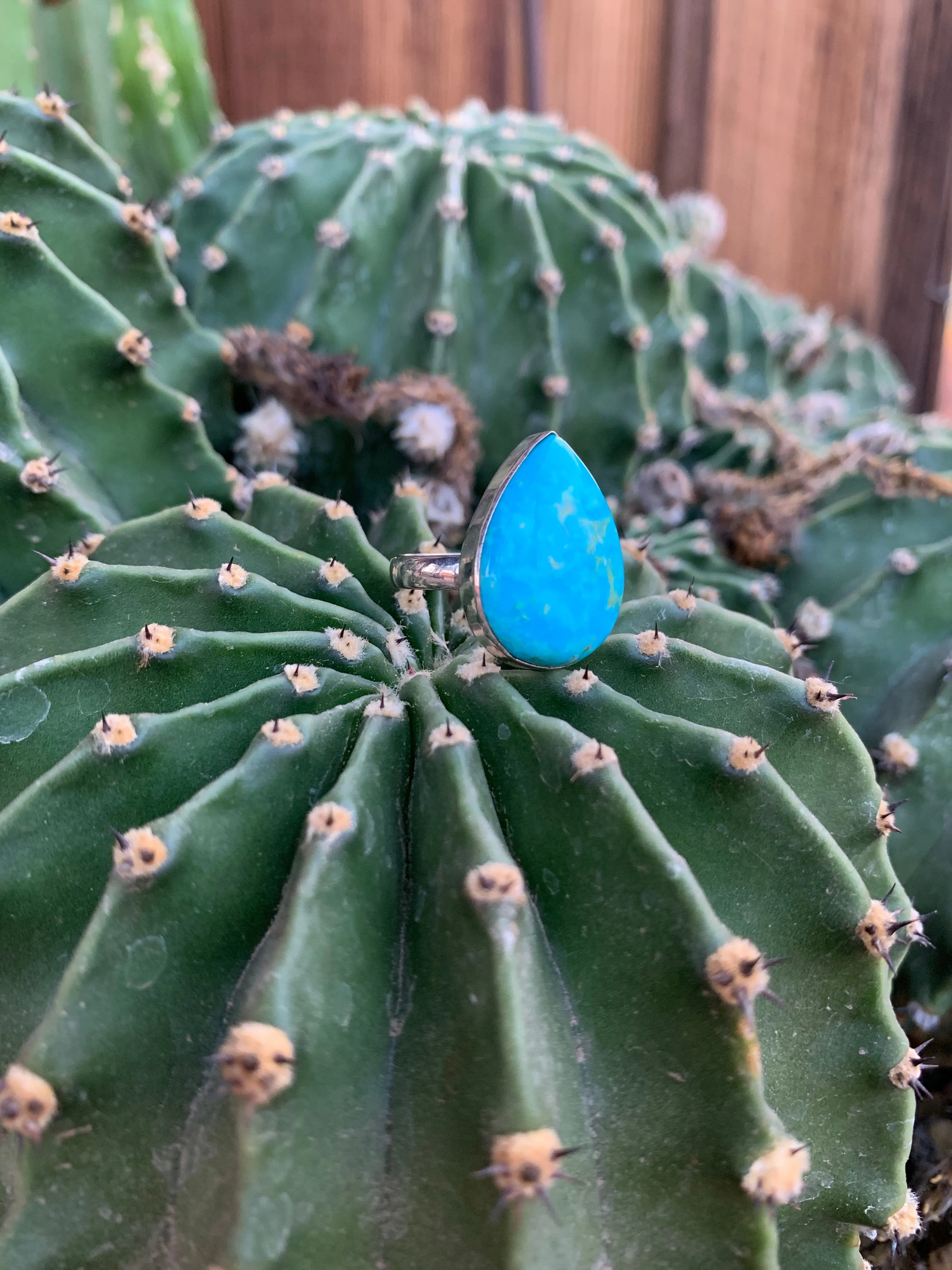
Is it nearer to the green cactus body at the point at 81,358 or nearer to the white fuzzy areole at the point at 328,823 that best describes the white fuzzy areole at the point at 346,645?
the white fuzzy areole at the point at 328,823

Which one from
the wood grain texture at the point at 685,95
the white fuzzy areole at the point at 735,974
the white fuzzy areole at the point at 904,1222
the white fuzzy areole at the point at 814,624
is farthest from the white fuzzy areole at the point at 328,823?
the wood grain texture at the point at 685,95

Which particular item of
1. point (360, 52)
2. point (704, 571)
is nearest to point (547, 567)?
point (704, 571)

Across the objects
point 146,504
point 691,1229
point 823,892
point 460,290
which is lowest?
point 691,1229

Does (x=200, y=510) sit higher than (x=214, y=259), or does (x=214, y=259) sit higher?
(x=214, y=259)

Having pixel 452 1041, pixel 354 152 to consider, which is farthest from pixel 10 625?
pixel 354 152

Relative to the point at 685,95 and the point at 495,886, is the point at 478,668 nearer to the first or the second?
the point at 495,886

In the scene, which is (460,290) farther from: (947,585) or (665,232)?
(947,585)

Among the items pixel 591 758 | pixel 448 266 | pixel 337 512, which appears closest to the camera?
pixel 591 758
